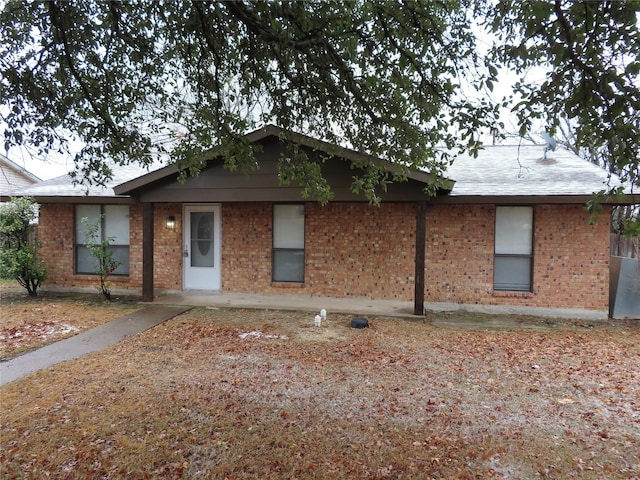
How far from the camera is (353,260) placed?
28.9ft

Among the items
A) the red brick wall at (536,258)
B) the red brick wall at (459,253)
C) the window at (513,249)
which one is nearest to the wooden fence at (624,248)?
the red brick wall at (536,258)

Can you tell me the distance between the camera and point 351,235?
28.9 feet

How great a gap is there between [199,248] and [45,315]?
340cm

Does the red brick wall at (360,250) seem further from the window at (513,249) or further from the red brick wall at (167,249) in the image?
the red brick wall at (167,249)

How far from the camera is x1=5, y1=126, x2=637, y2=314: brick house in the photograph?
7.73 meters

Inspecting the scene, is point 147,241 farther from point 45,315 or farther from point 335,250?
point 335,250

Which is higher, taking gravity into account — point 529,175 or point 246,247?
point 529,175

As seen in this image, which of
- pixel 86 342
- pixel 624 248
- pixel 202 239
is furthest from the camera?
pixel 624 248

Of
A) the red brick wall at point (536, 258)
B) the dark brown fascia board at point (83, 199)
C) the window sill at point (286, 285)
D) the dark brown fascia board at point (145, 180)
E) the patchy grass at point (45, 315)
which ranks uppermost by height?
the dark brown fascia board at point (145, 180)

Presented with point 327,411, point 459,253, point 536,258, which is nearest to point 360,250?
point 459,253

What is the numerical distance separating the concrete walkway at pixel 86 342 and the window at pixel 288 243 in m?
2.34

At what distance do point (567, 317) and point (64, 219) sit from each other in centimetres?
1201

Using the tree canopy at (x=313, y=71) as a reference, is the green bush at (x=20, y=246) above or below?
below

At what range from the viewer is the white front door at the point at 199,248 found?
9.53 m
